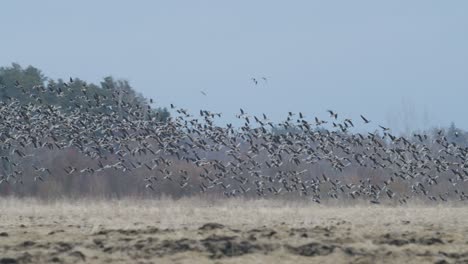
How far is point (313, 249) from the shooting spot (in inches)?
630

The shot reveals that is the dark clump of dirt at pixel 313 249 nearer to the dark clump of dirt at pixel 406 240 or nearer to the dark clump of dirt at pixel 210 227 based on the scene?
the dark clump of dirt at pixel 406 240

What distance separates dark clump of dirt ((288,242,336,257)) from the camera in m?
15.7

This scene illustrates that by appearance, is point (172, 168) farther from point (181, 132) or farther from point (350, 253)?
point (350, 253)

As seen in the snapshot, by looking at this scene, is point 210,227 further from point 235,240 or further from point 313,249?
point 313,249

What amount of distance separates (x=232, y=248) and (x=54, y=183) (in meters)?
41.9

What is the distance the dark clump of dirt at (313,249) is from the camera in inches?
617

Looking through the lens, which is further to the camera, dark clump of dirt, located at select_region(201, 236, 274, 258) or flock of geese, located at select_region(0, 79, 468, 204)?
flock of geese, located at select_region(0, 79, 468, 204)

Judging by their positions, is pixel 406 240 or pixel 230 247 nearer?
pixel 230 247

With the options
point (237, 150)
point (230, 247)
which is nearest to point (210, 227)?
point (230, 247)

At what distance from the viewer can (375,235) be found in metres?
18.8

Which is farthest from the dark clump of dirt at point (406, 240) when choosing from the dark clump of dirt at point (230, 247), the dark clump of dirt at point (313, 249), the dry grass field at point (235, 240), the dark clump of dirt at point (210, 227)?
the dark clump of dirt at point (210, 227)

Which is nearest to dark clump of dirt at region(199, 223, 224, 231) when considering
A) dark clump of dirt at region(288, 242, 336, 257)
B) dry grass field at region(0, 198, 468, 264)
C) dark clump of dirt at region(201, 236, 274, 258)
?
dry grass field at region(0, 198, 468, 264)

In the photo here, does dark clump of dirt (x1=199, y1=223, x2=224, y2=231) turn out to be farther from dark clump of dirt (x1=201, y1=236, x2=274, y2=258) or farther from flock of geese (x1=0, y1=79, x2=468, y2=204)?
flock of geese (x1=0, y1=79, x2=468, y2=204)

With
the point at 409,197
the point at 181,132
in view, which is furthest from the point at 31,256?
the point at 409,197
